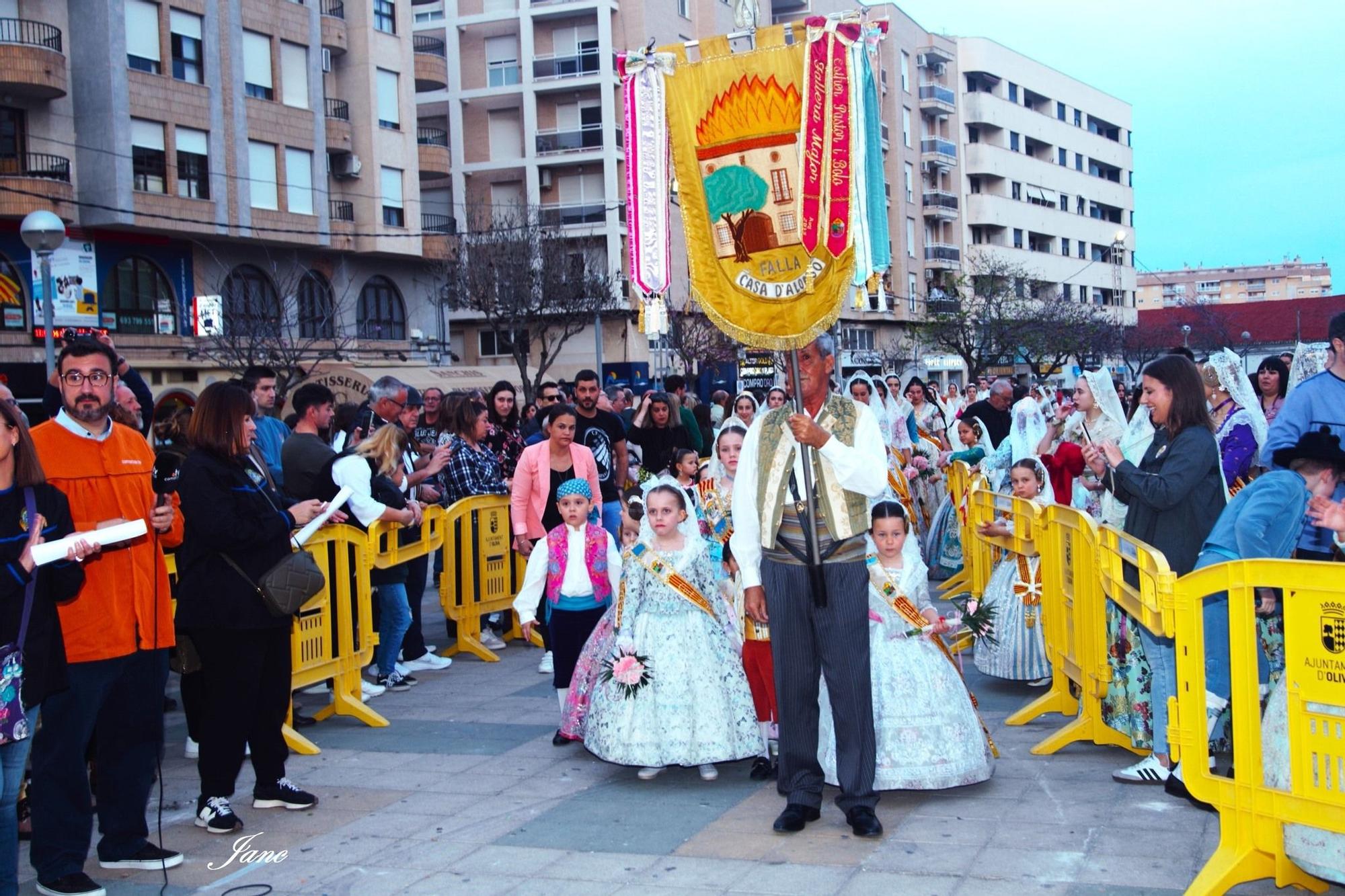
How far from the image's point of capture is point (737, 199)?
225 inches

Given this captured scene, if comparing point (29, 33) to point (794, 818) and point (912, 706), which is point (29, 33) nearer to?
point (912, 706)

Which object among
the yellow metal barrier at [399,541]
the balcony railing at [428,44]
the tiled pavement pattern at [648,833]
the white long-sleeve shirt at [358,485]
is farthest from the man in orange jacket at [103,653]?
the balcony railing at [428,44]

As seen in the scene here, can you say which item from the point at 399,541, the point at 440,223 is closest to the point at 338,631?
the point at 399,541

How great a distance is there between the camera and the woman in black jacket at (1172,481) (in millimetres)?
6094

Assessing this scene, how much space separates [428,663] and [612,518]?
5.98 feet

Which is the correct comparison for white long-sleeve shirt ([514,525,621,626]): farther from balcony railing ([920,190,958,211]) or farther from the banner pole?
balcony railing ([920,190,958,211])

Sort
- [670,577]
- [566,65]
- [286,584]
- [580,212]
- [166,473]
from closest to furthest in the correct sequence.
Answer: [286,584]
[166,473]
[670,577]
[580,212]
[566,65]

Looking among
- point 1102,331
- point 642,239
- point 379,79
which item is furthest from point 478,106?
point 642,239

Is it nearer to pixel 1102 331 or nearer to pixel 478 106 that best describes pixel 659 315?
pixel 478 106

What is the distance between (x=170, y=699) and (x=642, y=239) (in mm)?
5136

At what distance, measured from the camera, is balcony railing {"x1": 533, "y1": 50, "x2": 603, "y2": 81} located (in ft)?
157

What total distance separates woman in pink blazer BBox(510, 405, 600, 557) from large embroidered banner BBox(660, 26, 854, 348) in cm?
382

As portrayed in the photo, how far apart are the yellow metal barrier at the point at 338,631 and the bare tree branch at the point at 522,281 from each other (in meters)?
30.2

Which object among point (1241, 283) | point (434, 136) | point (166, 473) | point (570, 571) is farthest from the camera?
point (1241, 283)
